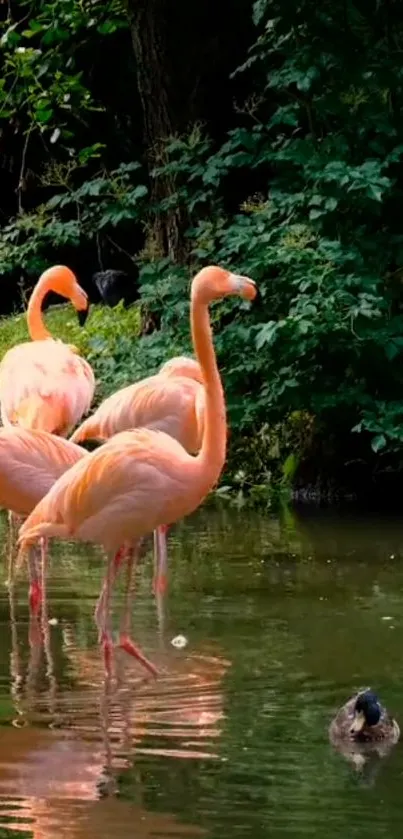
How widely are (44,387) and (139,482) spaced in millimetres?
2355

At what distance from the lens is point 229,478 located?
1169 centimetres

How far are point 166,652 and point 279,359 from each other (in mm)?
4319

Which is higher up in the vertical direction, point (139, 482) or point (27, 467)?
point (139, 482)

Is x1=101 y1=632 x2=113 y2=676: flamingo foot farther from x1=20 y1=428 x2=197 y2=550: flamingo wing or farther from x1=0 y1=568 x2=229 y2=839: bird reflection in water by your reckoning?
x1=20 y1=428 x2=197 y2=550: flamingo wing

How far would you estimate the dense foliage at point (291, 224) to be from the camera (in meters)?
10.3

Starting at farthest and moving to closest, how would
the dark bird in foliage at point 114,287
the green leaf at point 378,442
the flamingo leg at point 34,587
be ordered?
1. the dark bird in foliage at point 114,287
2. the green leaf at point 378,442
3. the flamingo leg at point 34,587

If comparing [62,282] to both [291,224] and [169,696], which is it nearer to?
[291,224]

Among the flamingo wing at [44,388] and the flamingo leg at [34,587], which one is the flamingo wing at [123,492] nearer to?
the flamingo leg at [34,587]

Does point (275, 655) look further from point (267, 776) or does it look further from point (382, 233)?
point (382, 233)

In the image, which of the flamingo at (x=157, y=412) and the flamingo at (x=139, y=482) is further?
the flamingo at (x=157, y=412)

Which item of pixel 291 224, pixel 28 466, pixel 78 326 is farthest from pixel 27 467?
pixel 78 326

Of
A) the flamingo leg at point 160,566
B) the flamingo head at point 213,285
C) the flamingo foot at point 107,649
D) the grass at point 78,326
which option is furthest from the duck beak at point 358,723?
the grass at point 78,326

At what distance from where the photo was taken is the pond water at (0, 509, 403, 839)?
4445mm

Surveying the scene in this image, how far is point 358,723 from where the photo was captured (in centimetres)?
501
